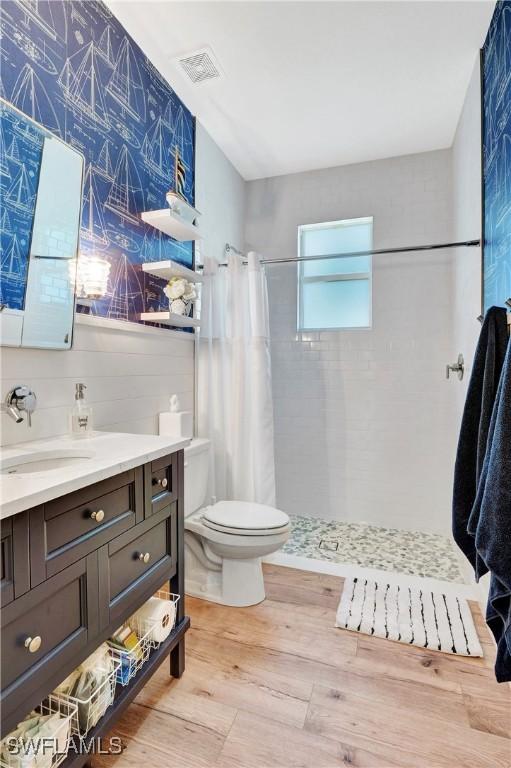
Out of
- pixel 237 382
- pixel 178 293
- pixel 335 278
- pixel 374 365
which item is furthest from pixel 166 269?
pixel 374 365

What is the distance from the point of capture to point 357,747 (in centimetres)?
119

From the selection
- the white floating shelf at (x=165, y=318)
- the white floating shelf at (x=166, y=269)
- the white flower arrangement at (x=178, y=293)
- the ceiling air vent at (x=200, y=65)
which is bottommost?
the white floating shelf at (x=165, y=318)

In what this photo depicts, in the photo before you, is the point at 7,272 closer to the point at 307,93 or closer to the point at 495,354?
the point at 495,354

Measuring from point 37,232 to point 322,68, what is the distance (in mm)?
1668

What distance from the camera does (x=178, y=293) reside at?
6.86ft

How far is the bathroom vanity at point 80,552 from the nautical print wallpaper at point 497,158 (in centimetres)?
138

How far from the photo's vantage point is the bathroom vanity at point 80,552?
0.80 meters

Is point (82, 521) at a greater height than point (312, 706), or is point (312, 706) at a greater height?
point (82, 521)

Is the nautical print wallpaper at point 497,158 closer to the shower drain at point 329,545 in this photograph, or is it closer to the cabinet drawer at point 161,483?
the cabinet drawer at point 161,483

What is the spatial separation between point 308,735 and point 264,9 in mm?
2723

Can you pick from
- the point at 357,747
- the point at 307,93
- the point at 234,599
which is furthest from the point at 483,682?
the point at 307,93

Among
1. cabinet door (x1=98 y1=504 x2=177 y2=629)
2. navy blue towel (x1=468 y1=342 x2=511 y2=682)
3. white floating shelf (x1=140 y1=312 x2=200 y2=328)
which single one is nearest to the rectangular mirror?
white floating shelf (x1=140 y1=312 x2=200 y2=328)

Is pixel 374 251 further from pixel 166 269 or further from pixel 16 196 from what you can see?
pixel 16 196

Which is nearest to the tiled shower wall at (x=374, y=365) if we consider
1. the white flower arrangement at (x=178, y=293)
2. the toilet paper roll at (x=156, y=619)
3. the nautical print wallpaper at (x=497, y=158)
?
the nautical print wallpaper at (x=497, y=158)
